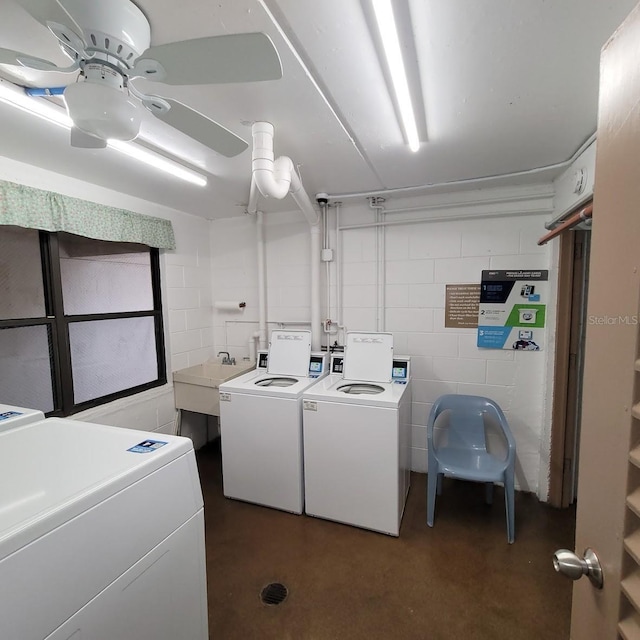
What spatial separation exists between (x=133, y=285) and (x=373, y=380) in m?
2.08

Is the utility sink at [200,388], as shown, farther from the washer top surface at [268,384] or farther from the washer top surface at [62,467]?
the washer top surface at [62,467]

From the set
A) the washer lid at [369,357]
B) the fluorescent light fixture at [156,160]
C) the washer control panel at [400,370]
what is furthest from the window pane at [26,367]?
the washer control panel at [400,370]

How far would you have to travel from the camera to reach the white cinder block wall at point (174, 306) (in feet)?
7.44

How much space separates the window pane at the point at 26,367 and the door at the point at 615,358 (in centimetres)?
270

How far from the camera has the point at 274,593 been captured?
1.69 meters

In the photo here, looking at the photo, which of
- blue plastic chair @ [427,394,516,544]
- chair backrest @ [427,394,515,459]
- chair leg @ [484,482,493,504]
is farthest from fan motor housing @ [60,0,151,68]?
chair leg @ [484,482,493,504]

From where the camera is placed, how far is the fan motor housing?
78 centimetres

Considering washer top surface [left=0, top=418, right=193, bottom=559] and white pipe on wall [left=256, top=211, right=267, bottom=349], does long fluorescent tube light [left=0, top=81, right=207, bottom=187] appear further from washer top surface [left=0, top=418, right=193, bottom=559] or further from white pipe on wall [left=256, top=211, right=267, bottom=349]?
washer top surface [left=0, top=418, right=193, bottom=559]

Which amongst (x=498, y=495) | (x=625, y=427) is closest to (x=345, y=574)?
(x=498, y=495)

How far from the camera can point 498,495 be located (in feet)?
8.21

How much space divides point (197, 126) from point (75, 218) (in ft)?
4.70

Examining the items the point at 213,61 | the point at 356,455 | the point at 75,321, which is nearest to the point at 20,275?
the point at 75,321

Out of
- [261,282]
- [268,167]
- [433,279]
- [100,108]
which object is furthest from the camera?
[261,282]

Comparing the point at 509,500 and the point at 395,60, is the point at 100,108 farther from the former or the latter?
the point at 509,500
